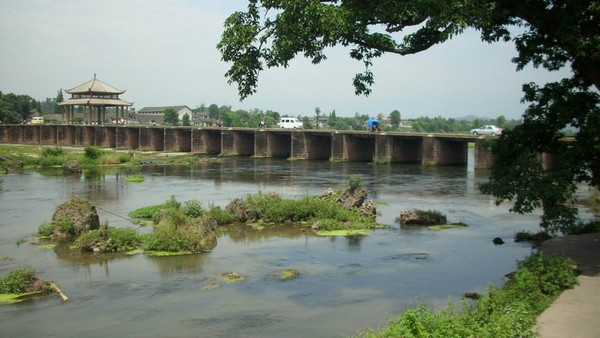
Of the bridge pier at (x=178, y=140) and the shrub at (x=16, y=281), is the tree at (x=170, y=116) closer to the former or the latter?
the bridge pier at (x=178, y=140)

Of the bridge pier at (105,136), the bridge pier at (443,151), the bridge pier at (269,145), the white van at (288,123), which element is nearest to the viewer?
the bridge pier at (443,151)

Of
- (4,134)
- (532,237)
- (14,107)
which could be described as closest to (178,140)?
(4,134)

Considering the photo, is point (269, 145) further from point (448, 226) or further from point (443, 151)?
point (448, 226)

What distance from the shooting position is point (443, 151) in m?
45.6

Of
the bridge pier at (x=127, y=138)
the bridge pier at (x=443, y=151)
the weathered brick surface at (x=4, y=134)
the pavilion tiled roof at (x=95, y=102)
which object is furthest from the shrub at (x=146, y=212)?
the weathered brick surface at (x=4, y=134)

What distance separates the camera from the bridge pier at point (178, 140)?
65.2 meters

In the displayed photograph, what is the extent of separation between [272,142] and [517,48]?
44.6 meters

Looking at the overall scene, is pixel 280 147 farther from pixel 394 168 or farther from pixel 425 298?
pixel 425 298

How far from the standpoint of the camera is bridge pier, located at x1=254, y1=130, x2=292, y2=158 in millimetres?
57344

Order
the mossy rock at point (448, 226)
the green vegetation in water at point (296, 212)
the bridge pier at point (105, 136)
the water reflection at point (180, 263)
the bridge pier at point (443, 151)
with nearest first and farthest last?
the water reflection at point (180, 263) → the mossy rock at point (448, 226) → the green vegetation in water at point (296, 212) → the bridge pier at point (443, 151) → the bridge pier at point (105, 136)

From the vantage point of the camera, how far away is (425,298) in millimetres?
12922

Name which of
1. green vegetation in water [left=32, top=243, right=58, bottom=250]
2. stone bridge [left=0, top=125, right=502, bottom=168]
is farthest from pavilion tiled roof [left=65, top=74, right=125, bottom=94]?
green vegetation in water [left=32, top=243, right=58, bottom=250]

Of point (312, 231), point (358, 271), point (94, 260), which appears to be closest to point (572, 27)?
point (358, 271)

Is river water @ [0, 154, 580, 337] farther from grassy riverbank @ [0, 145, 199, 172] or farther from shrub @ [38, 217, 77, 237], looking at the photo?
grassy riverbank @ [0, 145, 199, 172]
